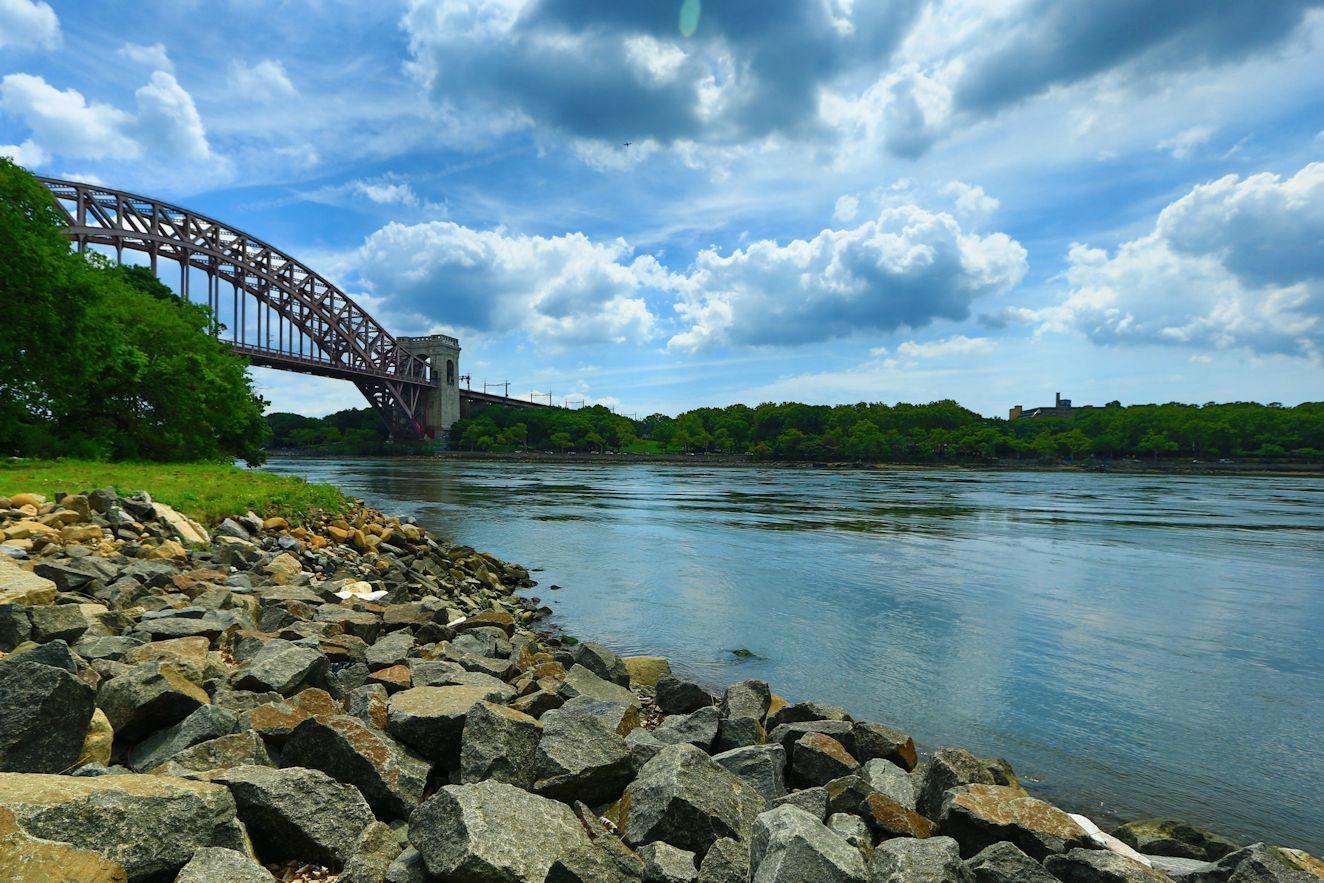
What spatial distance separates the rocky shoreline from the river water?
1689 mm

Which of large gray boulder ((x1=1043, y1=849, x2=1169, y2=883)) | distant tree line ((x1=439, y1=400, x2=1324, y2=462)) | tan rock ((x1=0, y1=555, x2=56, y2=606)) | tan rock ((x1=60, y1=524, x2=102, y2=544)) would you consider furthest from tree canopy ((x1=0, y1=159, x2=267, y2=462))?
distant tree line ((x1=439, y1=400, x2=1324, y2=462))

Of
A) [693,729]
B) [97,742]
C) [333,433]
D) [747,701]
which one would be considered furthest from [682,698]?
[333,433]

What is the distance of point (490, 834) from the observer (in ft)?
10.6

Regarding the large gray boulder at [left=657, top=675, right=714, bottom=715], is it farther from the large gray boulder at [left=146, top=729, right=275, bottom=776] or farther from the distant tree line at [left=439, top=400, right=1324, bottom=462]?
the distant tree line at [left=439, top=400, right=1324, bottom=462]

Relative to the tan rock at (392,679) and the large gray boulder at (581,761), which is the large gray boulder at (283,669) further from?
the large gray boulder at (581,761)

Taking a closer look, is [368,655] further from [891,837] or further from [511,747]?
[891,837]

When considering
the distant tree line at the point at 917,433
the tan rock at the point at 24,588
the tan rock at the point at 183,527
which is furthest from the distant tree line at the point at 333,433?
the tan rock at the point at 24,588

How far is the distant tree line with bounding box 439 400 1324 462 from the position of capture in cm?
12525

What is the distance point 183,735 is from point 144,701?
11.3 inches

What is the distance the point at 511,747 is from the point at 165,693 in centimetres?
191

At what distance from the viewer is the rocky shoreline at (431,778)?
3.11m

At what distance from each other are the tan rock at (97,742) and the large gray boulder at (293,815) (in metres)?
0.83

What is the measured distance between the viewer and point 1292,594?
16.0 m

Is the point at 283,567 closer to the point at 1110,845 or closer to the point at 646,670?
the point at 646,670
